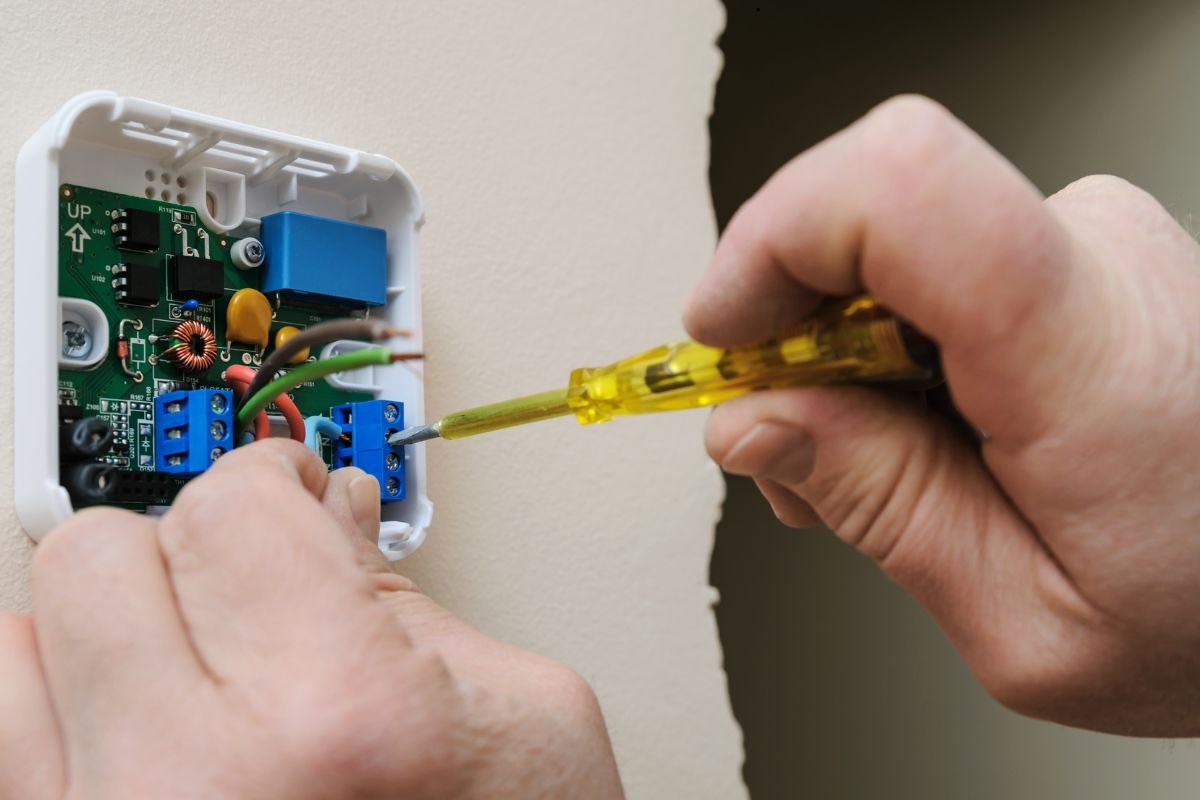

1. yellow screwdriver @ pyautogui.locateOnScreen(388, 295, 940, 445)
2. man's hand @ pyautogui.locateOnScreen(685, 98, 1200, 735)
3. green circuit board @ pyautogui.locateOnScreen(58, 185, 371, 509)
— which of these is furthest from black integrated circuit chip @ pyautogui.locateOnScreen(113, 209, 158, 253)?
man's hand @ pyautogui.locateOnScreen(685, 98, 1200, 735)

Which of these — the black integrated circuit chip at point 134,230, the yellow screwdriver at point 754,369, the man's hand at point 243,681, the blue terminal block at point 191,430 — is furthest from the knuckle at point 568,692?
the black integrated circuit chip at point 134,230

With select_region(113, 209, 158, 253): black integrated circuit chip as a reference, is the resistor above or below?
below

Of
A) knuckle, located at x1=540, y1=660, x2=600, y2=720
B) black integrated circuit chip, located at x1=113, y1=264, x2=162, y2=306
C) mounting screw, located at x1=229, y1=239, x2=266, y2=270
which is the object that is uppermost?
mounting screw, located at x1=229, y1=239, x2=266, y2=270

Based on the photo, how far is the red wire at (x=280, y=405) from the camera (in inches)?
23.1

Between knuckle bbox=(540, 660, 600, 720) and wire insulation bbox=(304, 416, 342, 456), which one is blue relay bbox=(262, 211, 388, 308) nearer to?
wire insulation bbox=(304, 416, 342, 456)

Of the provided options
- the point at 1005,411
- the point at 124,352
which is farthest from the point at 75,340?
the point at 1005,411

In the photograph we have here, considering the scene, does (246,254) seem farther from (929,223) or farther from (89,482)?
(929,223)

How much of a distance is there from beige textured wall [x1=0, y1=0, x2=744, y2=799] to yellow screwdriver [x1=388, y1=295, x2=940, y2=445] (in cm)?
26

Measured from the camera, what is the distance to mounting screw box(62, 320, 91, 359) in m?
0.54

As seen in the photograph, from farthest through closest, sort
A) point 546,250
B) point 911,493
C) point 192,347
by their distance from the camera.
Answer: point 546,250 → point 192,347 → point 911,493

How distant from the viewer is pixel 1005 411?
396 mm

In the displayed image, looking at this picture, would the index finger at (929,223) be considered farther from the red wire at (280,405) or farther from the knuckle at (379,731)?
the red wire at (280,405)

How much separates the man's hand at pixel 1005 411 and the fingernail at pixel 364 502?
201 mm

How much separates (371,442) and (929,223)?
386 millimetres
